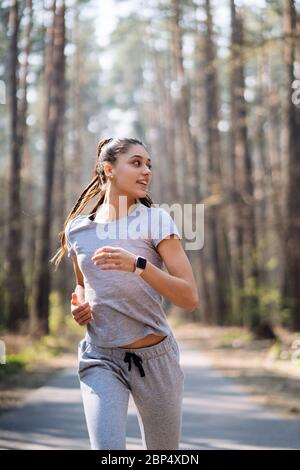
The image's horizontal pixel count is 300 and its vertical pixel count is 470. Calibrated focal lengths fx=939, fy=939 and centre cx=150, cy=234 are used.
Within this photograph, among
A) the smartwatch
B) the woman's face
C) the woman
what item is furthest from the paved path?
the smartwatch

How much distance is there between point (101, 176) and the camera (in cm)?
451

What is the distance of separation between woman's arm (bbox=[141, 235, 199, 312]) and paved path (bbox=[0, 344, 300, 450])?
4118 millimetres

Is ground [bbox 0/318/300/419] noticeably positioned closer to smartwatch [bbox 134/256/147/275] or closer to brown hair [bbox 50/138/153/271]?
brown hair [bbox 50/138/153/271]

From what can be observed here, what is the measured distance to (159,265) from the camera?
4.26m

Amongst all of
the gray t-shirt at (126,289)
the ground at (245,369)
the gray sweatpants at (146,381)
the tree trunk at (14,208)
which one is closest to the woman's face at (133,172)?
the gray t-shirt at (126,289)

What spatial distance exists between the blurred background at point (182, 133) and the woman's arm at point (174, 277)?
67 centimetres

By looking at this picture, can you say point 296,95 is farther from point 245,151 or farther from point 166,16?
point 166,16

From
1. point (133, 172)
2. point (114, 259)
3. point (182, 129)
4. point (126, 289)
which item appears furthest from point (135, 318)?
point (182, 129)

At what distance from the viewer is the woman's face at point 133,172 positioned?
4285 millimetres

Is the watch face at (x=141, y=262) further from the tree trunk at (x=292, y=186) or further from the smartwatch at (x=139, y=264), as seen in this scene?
the tree trunk at (x=292, y=186)

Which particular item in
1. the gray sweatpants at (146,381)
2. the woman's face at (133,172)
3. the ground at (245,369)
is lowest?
the ground at (245,369)

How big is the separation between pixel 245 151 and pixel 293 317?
5.37 metres

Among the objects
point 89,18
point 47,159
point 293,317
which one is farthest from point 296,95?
point 89,18

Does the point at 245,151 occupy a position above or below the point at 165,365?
above
